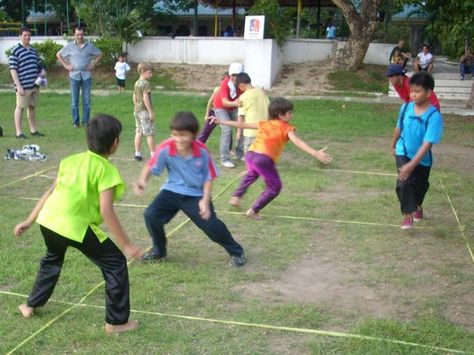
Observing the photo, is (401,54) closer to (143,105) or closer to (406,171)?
A: (143,105)

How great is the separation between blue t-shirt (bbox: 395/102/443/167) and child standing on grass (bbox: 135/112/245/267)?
6.91 feet

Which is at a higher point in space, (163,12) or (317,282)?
(163,12)

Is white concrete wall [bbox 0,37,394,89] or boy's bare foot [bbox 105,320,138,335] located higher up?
white concrete wall [bbox 0,37,394,89]

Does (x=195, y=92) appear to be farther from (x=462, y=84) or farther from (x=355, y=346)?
(x=355, y=346)

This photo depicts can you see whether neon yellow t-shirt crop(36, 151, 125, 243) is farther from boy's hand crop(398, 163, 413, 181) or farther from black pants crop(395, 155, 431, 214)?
black pants crop(395, 155, 431, 214)

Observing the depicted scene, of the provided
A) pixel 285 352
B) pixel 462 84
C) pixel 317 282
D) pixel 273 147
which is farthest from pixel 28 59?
pixel 462 84

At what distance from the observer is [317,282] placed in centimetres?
475

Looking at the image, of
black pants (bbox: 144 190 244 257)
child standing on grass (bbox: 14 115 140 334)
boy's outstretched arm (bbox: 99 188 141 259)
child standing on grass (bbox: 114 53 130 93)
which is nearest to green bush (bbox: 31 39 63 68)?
child standing on grass (bbox: 114 53 130 93)

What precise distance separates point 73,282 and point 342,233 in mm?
2671

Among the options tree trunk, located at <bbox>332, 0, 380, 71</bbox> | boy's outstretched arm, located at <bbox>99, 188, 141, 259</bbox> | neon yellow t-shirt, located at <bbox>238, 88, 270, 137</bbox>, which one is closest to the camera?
boy's outstretched arm, located at <bbox>99, 188, 141, 259</bbox>

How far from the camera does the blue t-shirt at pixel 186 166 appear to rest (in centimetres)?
475

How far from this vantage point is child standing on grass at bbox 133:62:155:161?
8655 millimetres

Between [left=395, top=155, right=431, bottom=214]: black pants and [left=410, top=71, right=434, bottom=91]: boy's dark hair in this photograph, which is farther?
[left=395, top=155, right=431, bottom=214]: black pants

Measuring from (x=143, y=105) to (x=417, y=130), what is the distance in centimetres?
443
